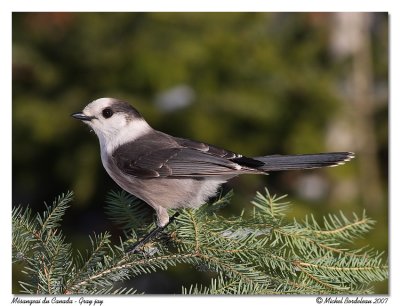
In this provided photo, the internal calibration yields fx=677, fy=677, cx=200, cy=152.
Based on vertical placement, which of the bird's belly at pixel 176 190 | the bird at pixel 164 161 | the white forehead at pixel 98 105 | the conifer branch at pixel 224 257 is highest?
the white forehead at pixel 98 105

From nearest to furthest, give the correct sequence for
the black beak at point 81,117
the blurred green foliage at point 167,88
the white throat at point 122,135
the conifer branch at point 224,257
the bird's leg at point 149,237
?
the conifer branch at point 224,257
the bird's leg at point 149,237
the black beak at point 81,117
the white throat at point 122,135
the blurred green foliage at point 167,88

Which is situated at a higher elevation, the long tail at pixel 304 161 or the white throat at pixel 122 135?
the white throat at pixel 122 135

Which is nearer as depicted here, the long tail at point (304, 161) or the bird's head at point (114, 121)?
the long tail at point (304, 161)

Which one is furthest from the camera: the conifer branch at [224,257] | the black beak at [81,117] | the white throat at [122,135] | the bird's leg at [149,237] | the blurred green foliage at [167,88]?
the blurred green foliage at [167,88]

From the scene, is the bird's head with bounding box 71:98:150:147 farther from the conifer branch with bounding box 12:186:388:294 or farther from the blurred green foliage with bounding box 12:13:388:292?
the blurred green foliage with bounding box 12:13:388:292

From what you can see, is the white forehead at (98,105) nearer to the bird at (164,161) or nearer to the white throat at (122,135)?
the bird at (164,161)

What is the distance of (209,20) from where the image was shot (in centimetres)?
458

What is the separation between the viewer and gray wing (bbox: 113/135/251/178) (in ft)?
9.69

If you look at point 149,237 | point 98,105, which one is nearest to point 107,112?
point 98,105

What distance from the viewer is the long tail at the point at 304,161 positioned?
293 centimetres

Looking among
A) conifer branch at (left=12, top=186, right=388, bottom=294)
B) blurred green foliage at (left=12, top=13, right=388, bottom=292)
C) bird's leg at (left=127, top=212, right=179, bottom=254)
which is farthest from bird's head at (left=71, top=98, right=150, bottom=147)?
blurred green foliage at (left=12, top=13, right=388, bottom=292)

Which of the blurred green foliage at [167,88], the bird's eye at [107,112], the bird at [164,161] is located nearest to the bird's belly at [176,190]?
the bird at [164,161]
